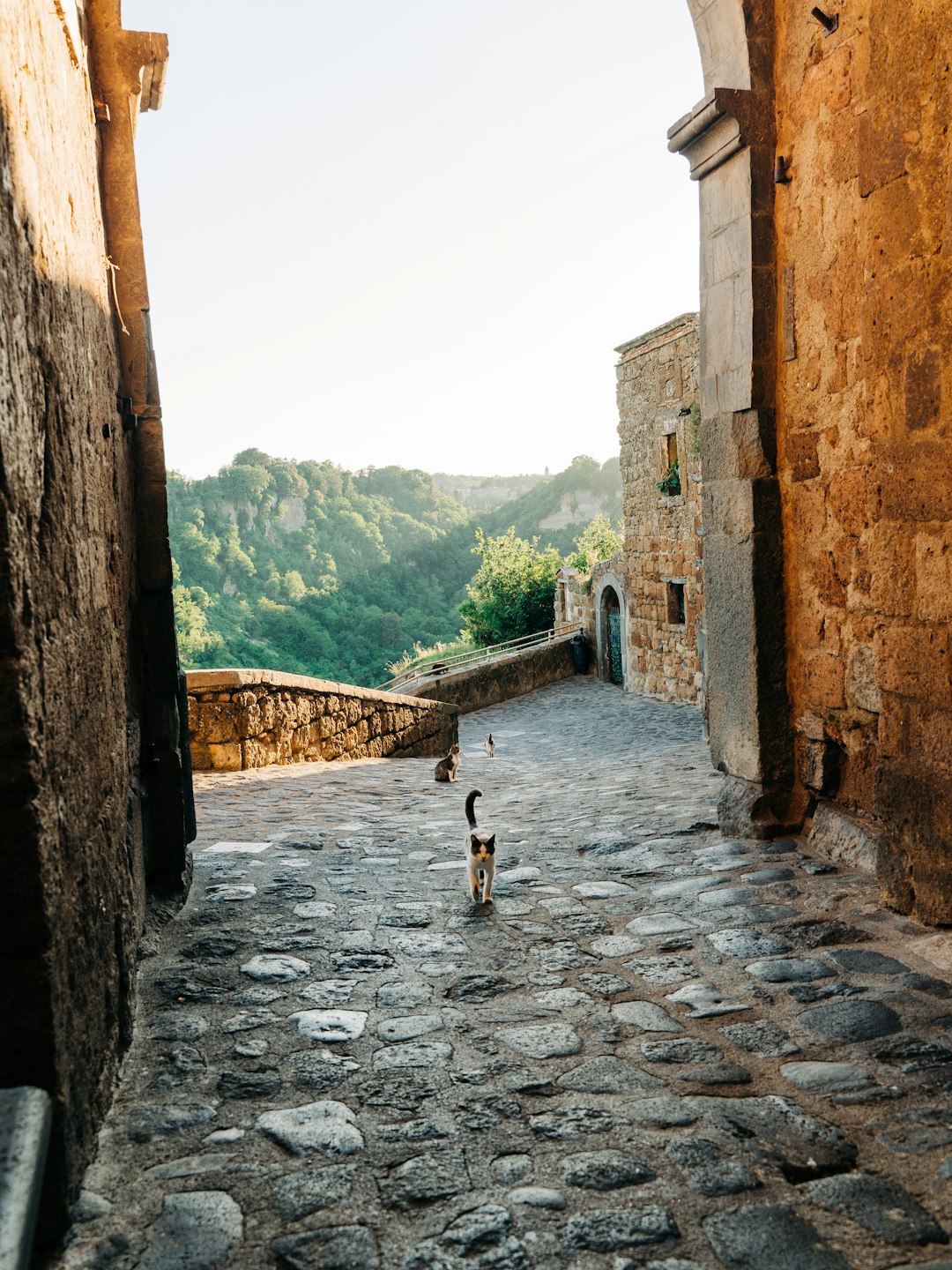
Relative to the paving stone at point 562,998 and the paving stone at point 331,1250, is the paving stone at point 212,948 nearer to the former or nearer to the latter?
the paving stone at point 562,998

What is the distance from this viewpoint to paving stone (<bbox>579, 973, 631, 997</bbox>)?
2.87 meters

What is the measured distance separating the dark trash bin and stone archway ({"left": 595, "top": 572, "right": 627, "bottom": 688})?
1.47 ft

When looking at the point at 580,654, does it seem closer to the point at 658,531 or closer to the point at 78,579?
the point at 658,531

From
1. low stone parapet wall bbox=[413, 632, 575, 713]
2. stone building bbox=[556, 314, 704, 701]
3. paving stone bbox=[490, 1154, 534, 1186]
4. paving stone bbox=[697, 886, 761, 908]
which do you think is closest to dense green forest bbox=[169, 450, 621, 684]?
low stone parapet wall bbox=[413, 632, 575, 713]

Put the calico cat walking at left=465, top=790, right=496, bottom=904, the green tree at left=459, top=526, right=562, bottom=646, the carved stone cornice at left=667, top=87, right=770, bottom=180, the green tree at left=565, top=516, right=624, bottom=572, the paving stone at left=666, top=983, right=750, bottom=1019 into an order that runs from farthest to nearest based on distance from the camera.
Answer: the green tree at left=565, top=516, right=624, bottom=572
the green tree at left=459, top=526, right=562, bottom=646
the carved stone cornice at left=667, top=87, right=770, bottom=180
the calico cat walking at left=465, top=790, right=496, bottom=904
the paving stone at left=666, top=983, right=750, bottom=1019

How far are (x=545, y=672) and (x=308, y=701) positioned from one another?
11.9m

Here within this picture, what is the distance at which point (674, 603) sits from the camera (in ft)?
56.0

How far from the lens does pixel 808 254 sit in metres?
4.10

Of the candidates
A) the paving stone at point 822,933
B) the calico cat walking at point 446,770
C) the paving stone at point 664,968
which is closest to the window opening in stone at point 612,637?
the calico cat walking at point 446,770

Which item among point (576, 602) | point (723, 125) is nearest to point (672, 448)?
point (576, 602)

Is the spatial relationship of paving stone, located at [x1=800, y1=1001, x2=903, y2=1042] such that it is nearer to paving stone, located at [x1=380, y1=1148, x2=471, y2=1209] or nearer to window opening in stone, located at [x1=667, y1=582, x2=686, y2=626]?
paving stone, located at [x1=380, y1=1148, x2=471, y2=1209]

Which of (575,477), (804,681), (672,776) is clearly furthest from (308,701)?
(575,477)

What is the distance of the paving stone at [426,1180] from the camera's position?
1857 millimetres

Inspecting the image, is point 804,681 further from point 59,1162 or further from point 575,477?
point 575,477
